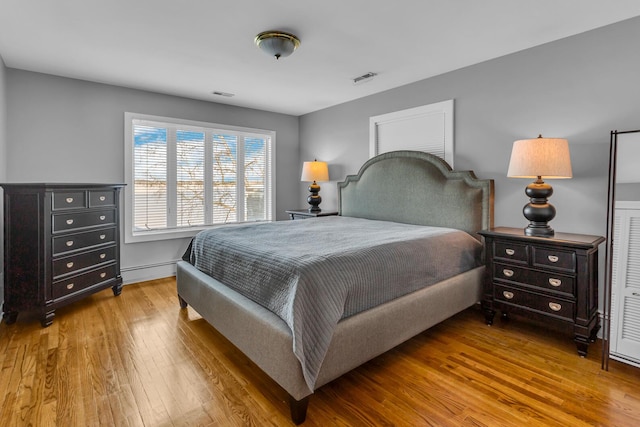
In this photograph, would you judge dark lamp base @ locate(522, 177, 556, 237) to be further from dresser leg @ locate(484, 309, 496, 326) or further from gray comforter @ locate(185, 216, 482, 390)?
dresser leg @ locate(484, 309, 496, 326)

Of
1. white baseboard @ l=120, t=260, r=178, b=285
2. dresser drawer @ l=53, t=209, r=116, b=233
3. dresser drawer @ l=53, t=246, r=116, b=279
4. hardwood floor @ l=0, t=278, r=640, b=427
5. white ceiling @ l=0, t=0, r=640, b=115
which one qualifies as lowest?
hardwood floor @ l=0, t=278, r=640, b=427

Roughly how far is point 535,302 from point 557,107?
1579mm

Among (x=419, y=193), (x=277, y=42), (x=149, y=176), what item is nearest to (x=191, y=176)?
(x=149, y=176)

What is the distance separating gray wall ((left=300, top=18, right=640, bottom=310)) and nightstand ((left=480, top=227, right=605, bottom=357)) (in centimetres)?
33

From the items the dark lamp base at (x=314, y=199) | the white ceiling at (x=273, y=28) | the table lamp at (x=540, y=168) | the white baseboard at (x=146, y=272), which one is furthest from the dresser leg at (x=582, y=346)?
the white baseboard at (x=146, y=272)

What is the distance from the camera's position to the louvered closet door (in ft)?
6.48

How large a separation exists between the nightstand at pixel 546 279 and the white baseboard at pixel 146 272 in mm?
3671

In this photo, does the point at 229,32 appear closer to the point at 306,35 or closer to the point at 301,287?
the point at 306,35

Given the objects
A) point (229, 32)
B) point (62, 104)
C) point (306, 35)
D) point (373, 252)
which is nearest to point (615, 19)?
point (306, 35)

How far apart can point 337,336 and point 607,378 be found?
168 centimetres

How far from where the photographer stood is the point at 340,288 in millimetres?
1807

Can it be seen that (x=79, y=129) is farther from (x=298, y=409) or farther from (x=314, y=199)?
(x=298, y=409)

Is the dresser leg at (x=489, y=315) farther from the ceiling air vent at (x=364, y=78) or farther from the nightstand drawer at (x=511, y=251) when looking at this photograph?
the ceiling air vent at (x=364, y=78)

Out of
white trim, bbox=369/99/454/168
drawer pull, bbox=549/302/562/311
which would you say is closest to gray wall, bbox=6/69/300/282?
white trim, bbox=369/99/454/168
